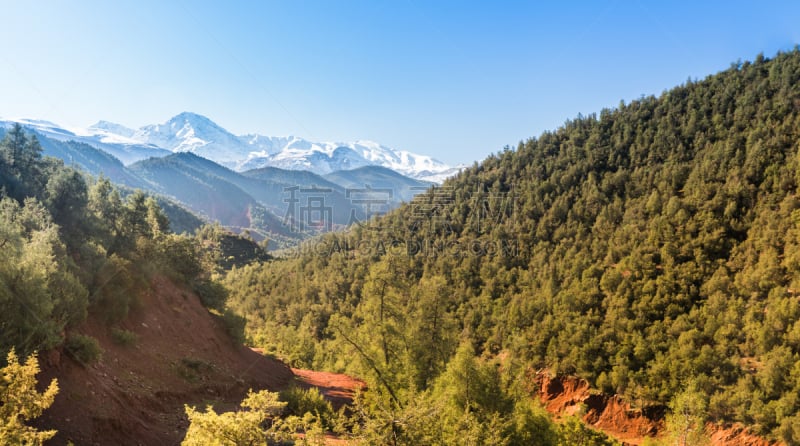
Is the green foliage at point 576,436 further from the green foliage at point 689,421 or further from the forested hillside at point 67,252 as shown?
the forested hillside at point 67,252

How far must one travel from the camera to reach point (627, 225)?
72125mm

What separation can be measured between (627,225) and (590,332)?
2576 cm

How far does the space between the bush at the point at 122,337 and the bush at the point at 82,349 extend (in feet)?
24.2

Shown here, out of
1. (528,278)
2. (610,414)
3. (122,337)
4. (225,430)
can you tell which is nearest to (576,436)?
(225,430)

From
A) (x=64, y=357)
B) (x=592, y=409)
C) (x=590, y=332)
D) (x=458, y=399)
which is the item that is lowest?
(x=592, y=409)

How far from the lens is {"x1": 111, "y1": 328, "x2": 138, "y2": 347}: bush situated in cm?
2630

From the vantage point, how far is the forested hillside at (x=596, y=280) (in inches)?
1136

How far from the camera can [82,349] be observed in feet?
62.8

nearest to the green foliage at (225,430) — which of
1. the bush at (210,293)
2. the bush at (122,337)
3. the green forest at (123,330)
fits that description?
the green forest at (123,330)

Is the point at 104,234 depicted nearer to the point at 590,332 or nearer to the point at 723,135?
the point at 590,332

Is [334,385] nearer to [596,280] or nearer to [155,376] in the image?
[155,376]

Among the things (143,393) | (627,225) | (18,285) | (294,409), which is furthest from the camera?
(627,225)

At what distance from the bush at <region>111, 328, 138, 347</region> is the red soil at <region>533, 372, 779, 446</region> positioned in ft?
147

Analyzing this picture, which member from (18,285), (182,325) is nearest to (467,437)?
(18,285)
